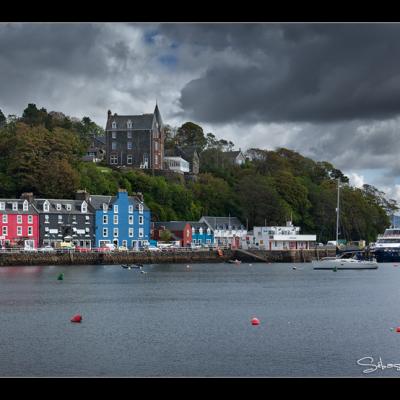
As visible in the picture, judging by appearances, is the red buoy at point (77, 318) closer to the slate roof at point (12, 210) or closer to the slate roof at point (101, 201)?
the slate roof at point (12, 210)

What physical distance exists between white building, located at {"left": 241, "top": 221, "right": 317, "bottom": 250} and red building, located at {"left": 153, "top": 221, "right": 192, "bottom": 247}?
9480 millimetres

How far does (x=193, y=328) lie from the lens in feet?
104

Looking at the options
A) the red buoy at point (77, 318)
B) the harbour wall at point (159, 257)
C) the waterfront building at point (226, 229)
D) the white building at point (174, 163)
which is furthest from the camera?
the white building at point (174, 163)

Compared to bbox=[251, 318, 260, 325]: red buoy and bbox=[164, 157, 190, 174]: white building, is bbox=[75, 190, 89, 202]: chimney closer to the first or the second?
bbox=[164, 157, 190, 174]: white building

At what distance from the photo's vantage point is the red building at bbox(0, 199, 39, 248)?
262 feet

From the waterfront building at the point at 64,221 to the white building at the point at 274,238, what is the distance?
84.4ft

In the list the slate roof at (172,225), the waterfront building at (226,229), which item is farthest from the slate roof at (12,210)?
the waterfront building at (226,229)

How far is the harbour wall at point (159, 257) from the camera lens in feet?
249

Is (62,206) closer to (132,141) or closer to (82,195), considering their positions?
(82,195)

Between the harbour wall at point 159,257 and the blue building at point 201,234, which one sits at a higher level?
the blue building at point 201,234

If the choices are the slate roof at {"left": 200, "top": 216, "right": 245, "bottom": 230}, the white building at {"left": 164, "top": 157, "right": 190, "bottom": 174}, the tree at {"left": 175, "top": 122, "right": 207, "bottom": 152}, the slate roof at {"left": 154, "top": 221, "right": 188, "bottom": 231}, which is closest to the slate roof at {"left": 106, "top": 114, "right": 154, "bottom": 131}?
the white building at {"left": 164, "top": 157, "right": 190, "bottom": 174}

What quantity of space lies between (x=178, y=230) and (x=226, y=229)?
10.4 metres

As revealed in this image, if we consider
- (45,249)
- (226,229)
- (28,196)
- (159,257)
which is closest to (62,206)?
(28,196)
